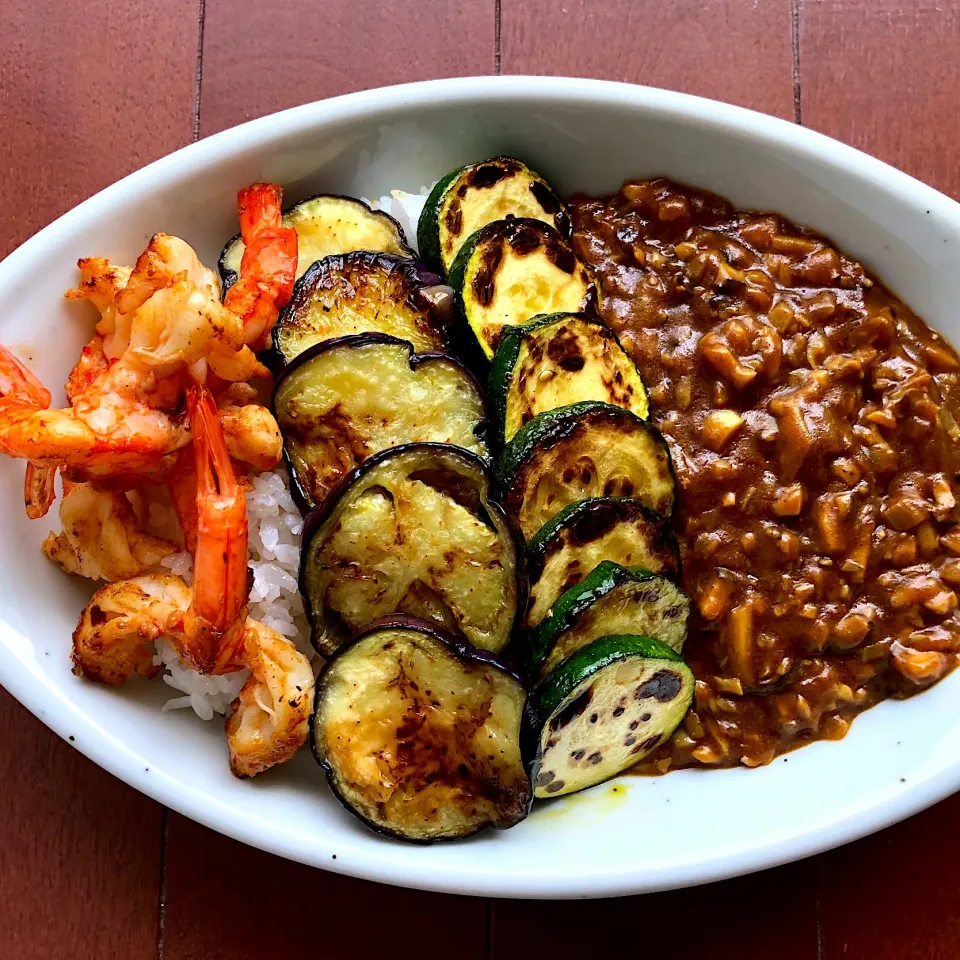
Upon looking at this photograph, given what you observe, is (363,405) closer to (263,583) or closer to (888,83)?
(263,583)

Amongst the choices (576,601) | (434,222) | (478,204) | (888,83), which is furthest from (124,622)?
(888,83)

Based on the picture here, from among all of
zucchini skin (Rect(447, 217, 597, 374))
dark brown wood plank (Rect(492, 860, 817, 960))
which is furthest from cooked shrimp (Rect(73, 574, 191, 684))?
dark brown wood plank (Rect(492, 860, 817, 960))

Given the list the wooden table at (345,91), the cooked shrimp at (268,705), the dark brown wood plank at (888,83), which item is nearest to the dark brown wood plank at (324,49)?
the wooden table at (345,91)

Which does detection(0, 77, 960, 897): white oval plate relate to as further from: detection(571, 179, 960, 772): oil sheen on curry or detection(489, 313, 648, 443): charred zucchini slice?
detection(489, 313, 648, 443): charred zucchini slice

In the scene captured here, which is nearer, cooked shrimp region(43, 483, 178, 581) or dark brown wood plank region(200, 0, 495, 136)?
cooked shrimp region(43, 483, 178, 581)

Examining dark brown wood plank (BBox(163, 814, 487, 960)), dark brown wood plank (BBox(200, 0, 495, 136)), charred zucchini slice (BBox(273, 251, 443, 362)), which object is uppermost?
dark brown wood plank (BBox(200, 0, 495, 136))

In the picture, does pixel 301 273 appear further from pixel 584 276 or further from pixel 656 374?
pixel 656 374
